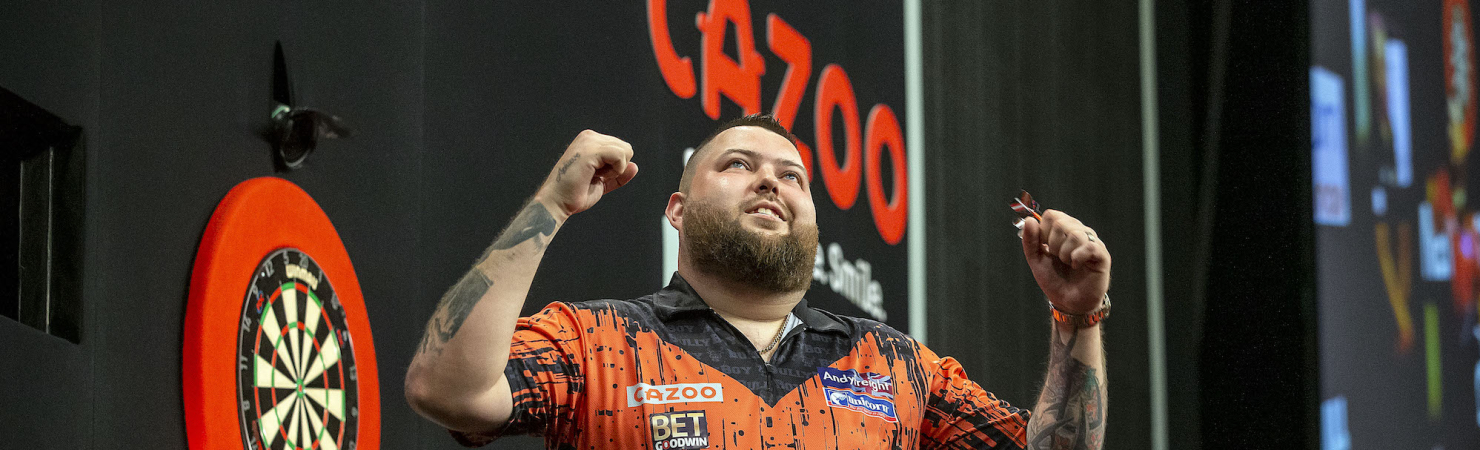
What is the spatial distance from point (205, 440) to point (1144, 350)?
618 centimetres

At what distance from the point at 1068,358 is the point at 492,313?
92cm

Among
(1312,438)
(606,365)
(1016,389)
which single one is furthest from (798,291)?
(1312,438)

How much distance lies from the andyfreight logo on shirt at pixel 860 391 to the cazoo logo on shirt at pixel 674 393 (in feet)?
0.60

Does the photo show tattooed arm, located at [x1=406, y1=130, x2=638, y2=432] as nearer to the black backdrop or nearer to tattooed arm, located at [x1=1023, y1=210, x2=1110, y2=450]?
the black backdrop

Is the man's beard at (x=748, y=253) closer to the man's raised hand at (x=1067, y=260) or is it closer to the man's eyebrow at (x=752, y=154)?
the man's eyebrow at (x=752, y=154)

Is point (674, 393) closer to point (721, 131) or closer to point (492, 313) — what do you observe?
point (492, 313)

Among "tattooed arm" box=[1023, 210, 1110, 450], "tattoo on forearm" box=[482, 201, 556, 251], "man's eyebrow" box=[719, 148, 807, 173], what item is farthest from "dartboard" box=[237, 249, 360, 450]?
"tattooed arm" box=[1023, 210, 1110, 450]

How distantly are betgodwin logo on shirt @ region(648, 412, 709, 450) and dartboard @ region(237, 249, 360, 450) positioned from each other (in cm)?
65

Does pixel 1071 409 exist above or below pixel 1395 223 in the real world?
below

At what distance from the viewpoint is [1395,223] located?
6434mm

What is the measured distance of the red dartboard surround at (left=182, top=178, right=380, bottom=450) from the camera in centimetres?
187

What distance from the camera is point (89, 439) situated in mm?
1639

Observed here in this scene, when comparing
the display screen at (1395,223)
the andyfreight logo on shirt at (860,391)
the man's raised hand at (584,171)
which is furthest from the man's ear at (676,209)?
the display screen at (1395,223)

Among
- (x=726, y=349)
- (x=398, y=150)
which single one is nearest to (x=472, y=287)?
(x=726, y=349)
